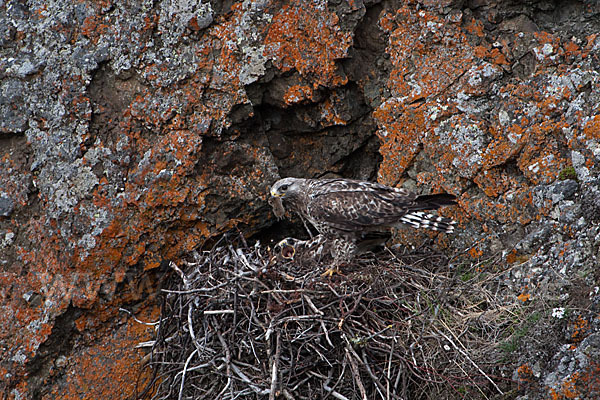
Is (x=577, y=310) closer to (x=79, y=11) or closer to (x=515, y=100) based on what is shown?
(x=515, y=100)

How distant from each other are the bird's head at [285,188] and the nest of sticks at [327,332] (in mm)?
487

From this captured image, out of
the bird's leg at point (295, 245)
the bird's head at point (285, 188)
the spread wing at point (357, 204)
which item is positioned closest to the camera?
the spread wing at point (357, 204)

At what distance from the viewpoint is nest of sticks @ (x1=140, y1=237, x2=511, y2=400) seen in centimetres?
402

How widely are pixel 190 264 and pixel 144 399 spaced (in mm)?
1041

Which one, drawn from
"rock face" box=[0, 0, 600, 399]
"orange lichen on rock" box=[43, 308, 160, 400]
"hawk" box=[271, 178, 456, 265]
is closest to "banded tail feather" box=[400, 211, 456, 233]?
"hawk" box=[271, 178, 456, 265]

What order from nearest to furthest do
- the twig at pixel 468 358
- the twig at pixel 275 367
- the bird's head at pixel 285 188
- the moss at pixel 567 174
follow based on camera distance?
the twig at pixel 468 358 → the twig at pixel 275 367 → the moss at pixel 567 174 → the bird's head at pixel 285 188

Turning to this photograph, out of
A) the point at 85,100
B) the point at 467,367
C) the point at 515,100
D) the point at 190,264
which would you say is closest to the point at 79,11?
the point at 85,100

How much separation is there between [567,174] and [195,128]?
265 cm

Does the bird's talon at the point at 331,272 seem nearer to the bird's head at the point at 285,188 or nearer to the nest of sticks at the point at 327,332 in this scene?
the nest of sticks at the point at 327,332

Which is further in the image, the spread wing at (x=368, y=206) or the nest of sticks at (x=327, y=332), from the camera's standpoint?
the spread wing at (x=368, y=206)

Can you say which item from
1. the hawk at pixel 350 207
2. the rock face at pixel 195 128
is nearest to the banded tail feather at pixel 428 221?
the hawk at pixel 350 207

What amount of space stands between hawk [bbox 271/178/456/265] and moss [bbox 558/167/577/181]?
0.87m

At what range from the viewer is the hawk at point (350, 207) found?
16.0ft

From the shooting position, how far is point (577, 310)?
3.53 metres
